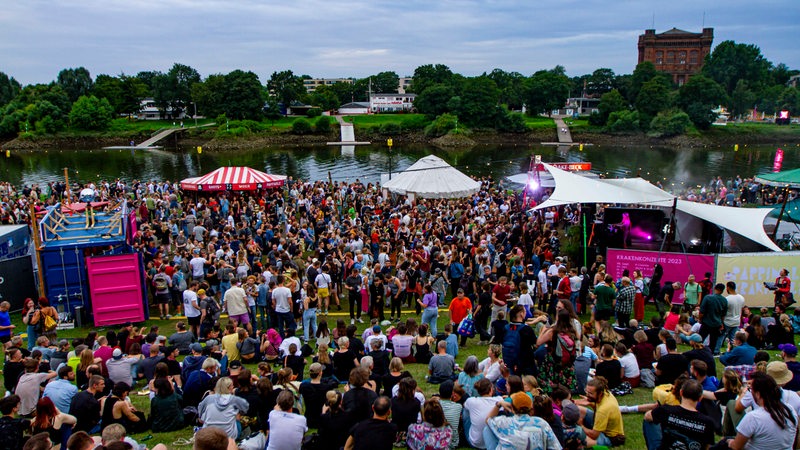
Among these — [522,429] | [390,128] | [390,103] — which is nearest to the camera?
[522,429]

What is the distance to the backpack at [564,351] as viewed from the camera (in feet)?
23.7

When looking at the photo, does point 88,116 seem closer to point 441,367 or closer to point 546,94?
point 546,94

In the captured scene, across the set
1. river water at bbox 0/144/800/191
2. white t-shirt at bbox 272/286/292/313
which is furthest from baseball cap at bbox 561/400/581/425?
river water at bbox 0/144/800/191

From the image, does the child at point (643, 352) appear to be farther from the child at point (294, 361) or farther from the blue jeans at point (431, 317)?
the child at point (294, 361)

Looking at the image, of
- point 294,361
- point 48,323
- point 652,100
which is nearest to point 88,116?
point 48,323

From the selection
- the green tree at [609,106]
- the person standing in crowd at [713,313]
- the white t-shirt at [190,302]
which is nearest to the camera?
the person standing in crowd at [713,313]

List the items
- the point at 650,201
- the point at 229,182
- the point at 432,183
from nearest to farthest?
the point at 650,201 → the point at 432,183 → the point at 229,182

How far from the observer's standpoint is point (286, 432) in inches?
228

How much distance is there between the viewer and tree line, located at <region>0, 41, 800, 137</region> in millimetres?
82938

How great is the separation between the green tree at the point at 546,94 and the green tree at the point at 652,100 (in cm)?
1627

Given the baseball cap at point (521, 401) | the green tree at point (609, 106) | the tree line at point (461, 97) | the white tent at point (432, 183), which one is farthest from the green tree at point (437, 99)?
the baseball cap at point (521, 401)

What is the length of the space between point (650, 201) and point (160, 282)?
41.0 feet

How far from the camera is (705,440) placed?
507cm

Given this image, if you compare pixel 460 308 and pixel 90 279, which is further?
pixel 90 279
